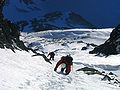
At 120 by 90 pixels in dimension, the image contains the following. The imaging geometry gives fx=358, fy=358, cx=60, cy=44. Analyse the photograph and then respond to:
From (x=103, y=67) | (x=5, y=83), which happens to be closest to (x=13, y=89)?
(x=5, y=83)

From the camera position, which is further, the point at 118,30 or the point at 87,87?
the point at 118,30

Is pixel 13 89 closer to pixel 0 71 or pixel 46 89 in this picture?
pixel 46 89

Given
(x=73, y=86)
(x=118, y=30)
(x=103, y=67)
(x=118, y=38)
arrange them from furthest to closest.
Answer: (x=118, y=30) → (x=118, y=38) → (x=103, y=67) → (x=73, y=86)

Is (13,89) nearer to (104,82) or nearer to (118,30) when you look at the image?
(104,82)

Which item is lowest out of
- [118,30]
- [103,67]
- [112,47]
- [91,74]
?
[91,74]

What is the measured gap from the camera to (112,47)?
79688 millimetres

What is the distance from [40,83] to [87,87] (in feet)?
9.52

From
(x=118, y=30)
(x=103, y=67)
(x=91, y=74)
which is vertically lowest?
(x=91, y=74)

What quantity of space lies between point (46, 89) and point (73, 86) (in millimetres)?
2966

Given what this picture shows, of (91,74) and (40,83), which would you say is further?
(91,74)

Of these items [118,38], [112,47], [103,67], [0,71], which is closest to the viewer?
[0,71]

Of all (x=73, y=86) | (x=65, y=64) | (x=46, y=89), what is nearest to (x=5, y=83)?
(x=46, y=89)

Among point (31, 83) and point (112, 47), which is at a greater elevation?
point (112, 47)

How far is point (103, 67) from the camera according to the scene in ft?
128
